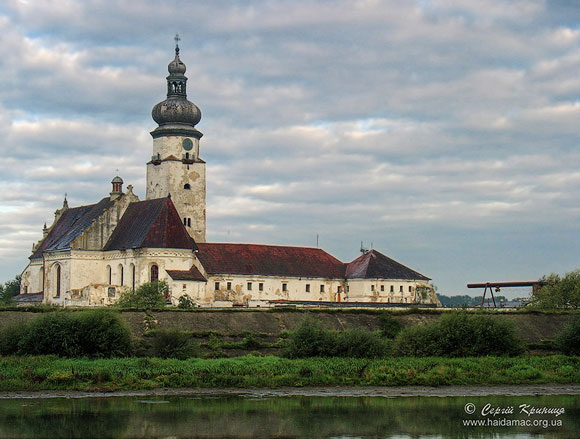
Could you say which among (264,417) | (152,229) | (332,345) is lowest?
(264,417)

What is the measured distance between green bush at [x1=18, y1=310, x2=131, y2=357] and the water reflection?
285 inches

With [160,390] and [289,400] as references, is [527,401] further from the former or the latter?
[160,390]

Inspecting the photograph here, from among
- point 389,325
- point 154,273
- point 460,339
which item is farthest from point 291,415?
point 154,273

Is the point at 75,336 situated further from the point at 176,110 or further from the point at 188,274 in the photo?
the point at 176,110

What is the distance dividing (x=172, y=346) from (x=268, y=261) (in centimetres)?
4570

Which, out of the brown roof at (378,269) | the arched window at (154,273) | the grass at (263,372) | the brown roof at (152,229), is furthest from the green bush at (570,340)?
the brown roof at (378,269)

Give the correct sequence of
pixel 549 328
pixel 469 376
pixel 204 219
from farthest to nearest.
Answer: pixel 204 219 < pixel 549 328 < pixel 469 376

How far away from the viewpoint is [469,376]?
44.5 m

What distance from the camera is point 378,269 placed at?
92938mm

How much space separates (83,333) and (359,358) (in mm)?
13106

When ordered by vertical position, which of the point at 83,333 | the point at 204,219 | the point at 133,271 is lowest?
the point at 83,333

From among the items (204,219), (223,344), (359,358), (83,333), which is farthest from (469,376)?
(204,219)

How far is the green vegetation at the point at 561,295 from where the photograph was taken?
246 ft

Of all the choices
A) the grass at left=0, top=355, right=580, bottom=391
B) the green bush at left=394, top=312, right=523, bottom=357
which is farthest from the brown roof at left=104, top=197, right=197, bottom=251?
the grass at left=0, top=355, right=580, bottom=391
